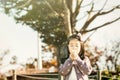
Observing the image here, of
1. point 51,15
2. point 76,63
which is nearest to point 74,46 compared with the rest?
point 76,63

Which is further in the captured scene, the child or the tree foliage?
the tree foliage

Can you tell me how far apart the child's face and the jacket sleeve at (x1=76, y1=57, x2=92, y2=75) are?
10cm

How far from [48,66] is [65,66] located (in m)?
11.9

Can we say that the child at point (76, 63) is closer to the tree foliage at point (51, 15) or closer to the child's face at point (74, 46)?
the child's face at point (74, 46)

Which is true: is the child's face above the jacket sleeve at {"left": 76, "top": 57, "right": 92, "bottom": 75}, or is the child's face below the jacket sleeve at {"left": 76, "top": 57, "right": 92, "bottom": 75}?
above

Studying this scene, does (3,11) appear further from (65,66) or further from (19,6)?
(65,66)

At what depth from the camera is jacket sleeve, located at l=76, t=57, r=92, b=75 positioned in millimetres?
3545

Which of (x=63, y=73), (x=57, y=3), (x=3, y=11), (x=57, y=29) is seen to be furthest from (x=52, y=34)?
(x=63, y=73)

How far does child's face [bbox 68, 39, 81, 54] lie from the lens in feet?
11.7

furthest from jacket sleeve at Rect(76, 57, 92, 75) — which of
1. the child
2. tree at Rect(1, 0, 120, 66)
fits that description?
tree at Rect(1, 0, 120, 66)

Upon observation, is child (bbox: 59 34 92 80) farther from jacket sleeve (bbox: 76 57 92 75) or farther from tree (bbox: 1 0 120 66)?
tree (bbox: 1 0 120 66)

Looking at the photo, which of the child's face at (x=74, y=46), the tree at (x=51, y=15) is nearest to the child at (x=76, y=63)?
the child's face at (x=74, y=46)

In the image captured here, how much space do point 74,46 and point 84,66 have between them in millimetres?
231

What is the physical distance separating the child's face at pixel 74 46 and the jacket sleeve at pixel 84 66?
96 mm
